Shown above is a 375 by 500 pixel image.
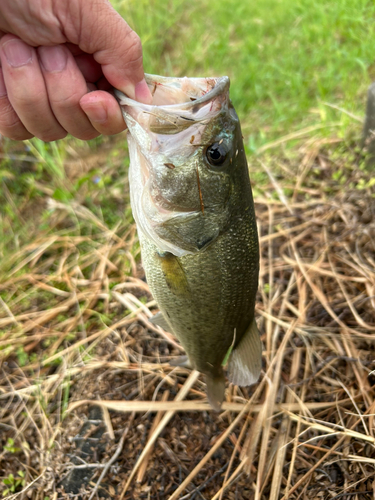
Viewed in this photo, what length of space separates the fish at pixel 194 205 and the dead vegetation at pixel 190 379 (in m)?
0.61

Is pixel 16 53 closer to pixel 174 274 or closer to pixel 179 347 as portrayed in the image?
pixel 174 274

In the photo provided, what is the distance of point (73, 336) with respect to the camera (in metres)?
2.34

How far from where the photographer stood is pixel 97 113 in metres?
1.30

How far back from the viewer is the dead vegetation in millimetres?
1691

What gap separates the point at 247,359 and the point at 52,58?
4.96 feet

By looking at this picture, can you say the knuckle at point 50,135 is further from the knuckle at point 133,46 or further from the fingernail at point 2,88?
the knuckle at point 133,46

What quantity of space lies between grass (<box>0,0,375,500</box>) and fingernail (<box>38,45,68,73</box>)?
1.50m

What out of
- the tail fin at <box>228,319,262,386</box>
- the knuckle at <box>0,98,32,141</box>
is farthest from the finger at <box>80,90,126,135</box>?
the tail fin at <box>228,319,262,386</box>

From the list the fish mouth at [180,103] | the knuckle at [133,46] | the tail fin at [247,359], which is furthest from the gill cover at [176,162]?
the tail fin at [247,359]

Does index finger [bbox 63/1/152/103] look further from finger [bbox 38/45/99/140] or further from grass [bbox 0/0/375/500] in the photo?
grass [bbox 0/0/375/500]

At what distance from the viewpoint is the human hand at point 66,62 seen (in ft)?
3.93

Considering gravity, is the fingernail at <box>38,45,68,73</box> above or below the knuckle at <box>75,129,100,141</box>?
above

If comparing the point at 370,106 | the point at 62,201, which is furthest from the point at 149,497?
the point at 370,106

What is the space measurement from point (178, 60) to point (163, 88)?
429 cm
